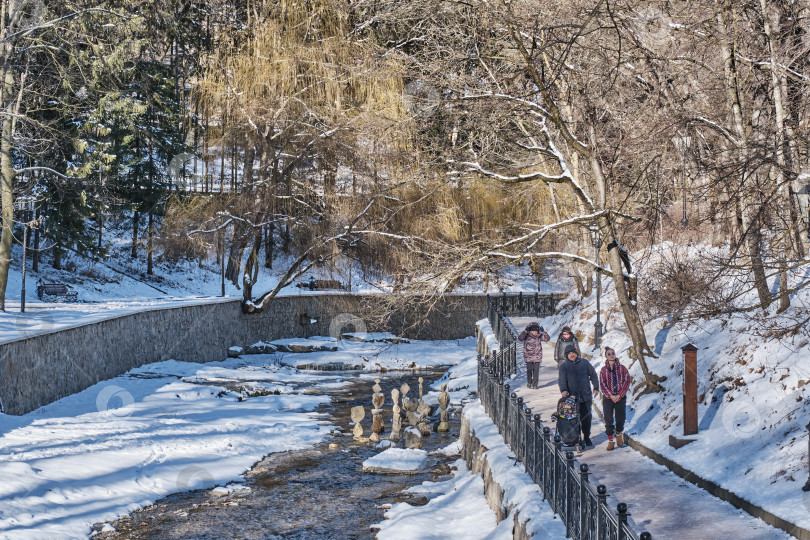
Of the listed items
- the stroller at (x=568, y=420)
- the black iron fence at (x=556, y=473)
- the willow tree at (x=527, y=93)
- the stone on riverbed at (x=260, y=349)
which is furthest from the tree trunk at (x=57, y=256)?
the stroller at (x=568, y=420)

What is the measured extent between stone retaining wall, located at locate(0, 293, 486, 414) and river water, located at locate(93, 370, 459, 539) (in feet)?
9.68

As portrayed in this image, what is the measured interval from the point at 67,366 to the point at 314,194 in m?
15.1

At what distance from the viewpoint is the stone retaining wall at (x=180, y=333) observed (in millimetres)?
15547

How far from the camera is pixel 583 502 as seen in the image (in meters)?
6.47

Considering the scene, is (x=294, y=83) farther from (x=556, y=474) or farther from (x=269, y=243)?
(x=556, y=474)

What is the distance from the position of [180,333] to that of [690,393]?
1987 cm

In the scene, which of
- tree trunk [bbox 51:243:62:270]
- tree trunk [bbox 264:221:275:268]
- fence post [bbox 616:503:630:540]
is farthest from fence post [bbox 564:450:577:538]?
tree trunk [bbox 51:243:62:270]

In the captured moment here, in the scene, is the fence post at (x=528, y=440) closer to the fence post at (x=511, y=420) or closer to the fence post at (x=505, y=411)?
the fence post at (x=511, y=420)

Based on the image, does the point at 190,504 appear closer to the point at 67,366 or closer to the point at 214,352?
the point at 67,366

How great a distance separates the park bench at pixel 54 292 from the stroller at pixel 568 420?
24873 millimetres

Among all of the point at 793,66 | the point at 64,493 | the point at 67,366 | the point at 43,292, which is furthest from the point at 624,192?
the point at 43,292

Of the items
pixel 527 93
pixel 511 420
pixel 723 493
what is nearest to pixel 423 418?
pixel 511 420

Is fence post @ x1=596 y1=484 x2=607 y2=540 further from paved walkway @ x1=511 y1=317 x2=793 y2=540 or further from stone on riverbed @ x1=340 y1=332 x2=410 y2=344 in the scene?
stone on riverbed @ x1=340 y1=332 x2=410 y2=344

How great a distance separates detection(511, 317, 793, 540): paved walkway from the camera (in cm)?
743
